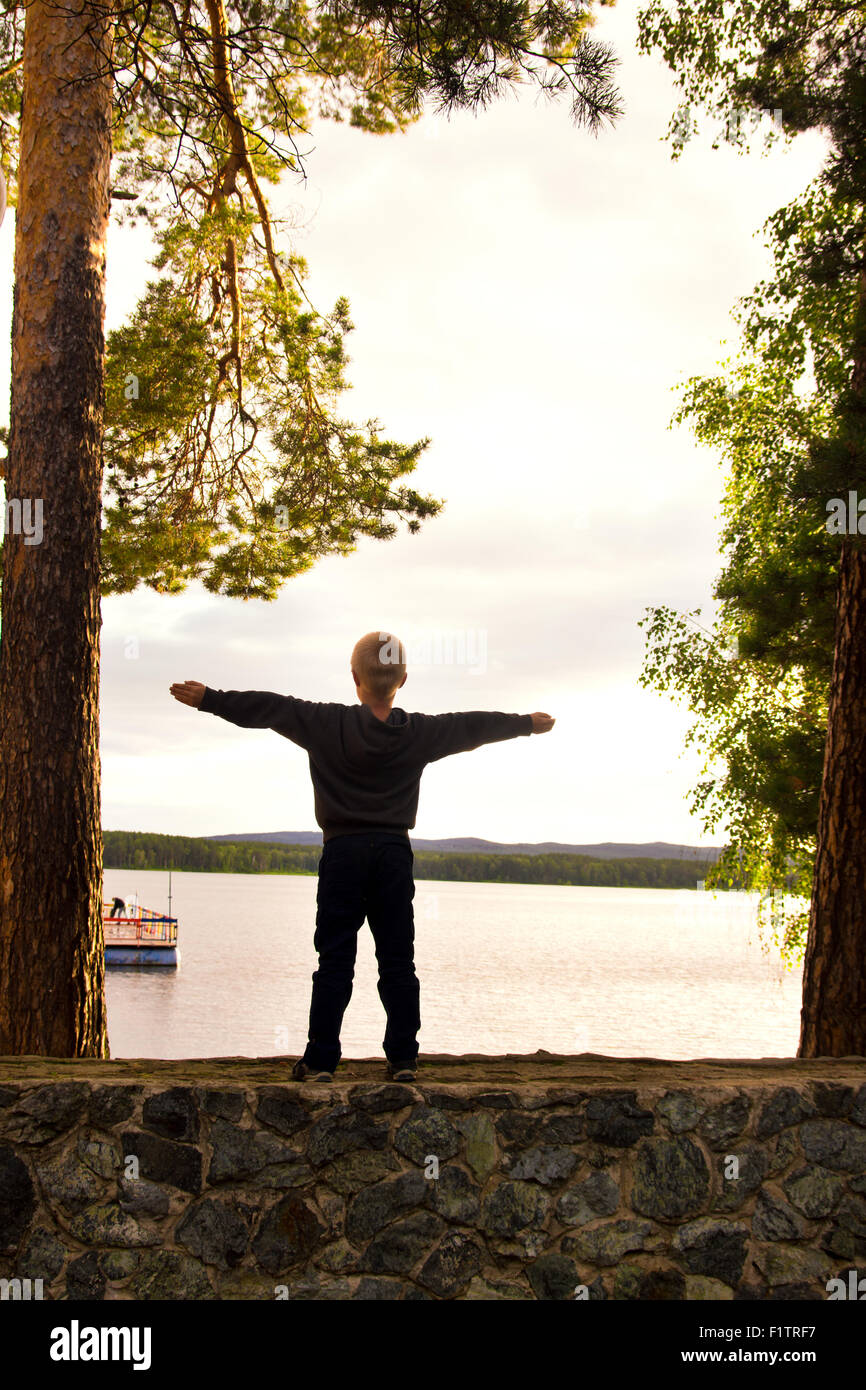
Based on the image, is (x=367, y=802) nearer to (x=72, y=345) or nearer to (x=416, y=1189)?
(x=416, y=1189)

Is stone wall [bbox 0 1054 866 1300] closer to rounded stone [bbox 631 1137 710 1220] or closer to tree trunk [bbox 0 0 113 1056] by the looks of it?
rounded stone [bbox 631 1137 710 1220]

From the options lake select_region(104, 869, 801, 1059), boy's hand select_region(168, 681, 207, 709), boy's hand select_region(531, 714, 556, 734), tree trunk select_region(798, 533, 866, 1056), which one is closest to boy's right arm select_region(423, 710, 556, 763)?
boy's hand select_region(531, 714, 556, 734)

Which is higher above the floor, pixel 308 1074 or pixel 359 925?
pixel 359 925

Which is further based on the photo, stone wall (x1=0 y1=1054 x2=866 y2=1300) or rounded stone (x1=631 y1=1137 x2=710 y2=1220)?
rounded stone (x1=631 y1=1137 x2=710 y2=1220)

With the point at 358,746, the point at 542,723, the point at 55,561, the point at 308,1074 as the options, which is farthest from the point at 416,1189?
the point at 55,561

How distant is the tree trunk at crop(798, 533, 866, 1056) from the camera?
5406 mm

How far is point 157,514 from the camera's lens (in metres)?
9.51

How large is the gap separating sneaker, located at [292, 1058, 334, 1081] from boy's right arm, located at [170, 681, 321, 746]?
119cm

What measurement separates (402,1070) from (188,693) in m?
1.59

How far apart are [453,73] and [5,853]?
4.77 meters

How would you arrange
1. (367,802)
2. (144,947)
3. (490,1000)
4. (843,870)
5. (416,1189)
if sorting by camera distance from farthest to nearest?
(144,947)
(490,1000)
(843,870)
(367,802)
(416,1189)

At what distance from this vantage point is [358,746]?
3971 mm

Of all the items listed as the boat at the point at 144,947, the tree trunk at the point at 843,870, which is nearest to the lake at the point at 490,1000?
the boat at the point at 144,947

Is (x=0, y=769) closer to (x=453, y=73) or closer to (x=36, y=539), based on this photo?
(x=36, y=539)
